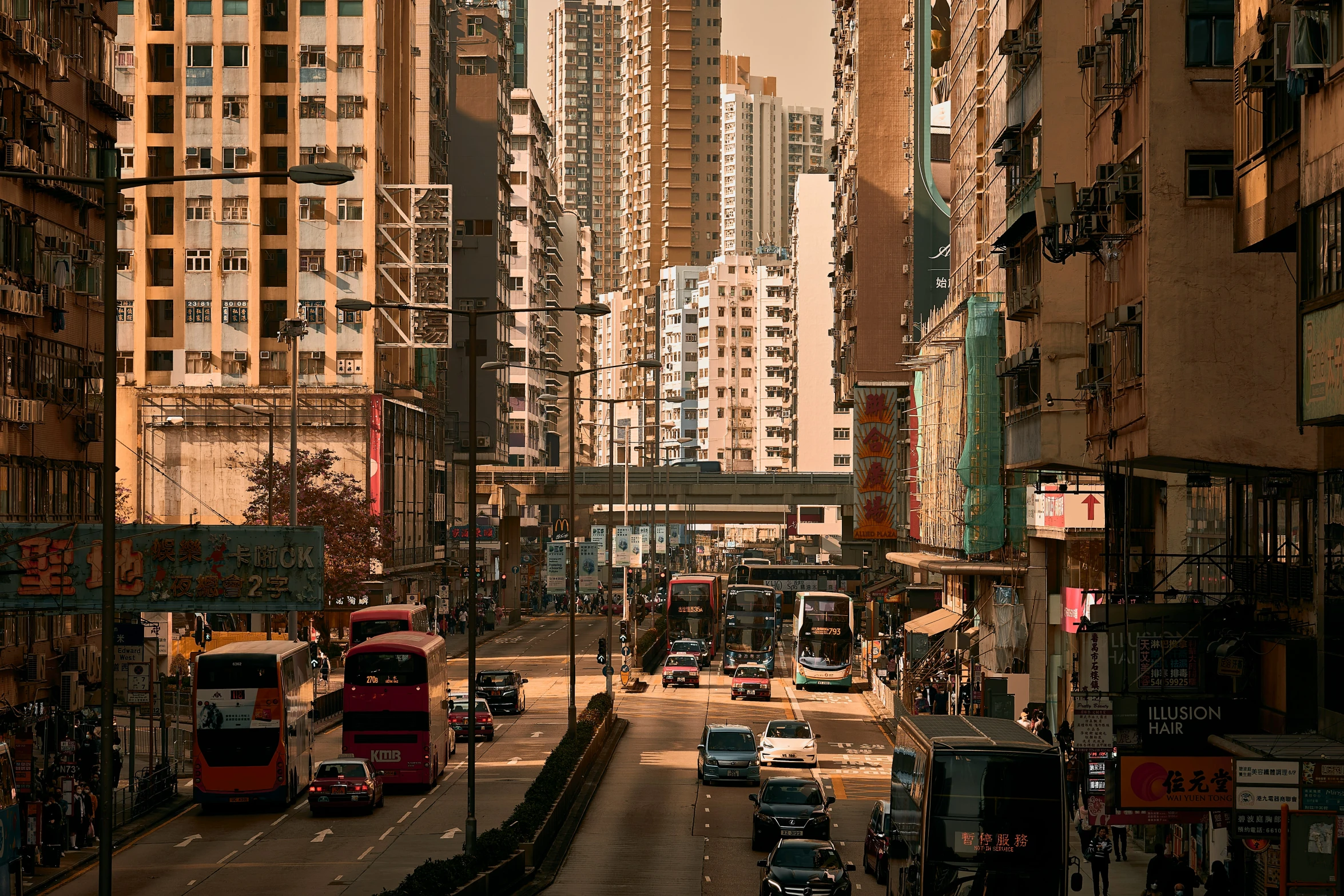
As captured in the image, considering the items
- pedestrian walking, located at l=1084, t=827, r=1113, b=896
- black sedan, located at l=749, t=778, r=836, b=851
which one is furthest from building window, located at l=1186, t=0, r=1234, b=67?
black sedan, located at l=749, t=778, r=836, b=851

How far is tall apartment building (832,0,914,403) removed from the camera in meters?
96.5

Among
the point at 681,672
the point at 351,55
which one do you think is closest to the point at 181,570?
the point at 681,672

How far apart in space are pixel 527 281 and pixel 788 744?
329 ft

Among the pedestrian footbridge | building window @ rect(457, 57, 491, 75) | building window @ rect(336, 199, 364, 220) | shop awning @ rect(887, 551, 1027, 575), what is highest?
building window @ rect(457, 57, 491, 75)

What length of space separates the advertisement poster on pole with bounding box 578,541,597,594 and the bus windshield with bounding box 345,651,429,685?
64.6 metres

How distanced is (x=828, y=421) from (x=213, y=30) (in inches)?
3948

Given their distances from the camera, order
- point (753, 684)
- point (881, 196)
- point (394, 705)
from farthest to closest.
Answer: point (881, 196), point (753, 684), point (394, 705)

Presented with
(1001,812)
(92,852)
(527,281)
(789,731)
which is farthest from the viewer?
(527,281)

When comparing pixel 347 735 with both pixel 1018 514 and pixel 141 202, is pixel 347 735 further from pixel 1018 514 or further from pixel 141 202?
pixel 141 202

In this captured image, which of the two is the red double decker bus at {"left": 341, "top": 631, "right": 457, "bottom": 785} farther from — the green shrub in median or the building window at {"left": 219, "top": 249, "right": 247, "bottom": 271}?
the building window at {"left": 219, "top": 249, "right": 247, "bottom": 271}

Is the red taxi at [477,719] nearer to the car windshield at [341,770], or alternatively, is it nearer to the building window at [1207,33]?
the car windshield at [341,770]

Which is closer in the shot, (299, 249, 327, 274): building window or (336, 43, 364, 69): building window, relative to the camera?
(299, 249, 327, 274): building window

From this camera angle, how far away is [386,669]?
136 feet

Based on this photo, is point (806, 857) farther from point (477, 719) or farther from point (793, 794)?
point (477, 719)
